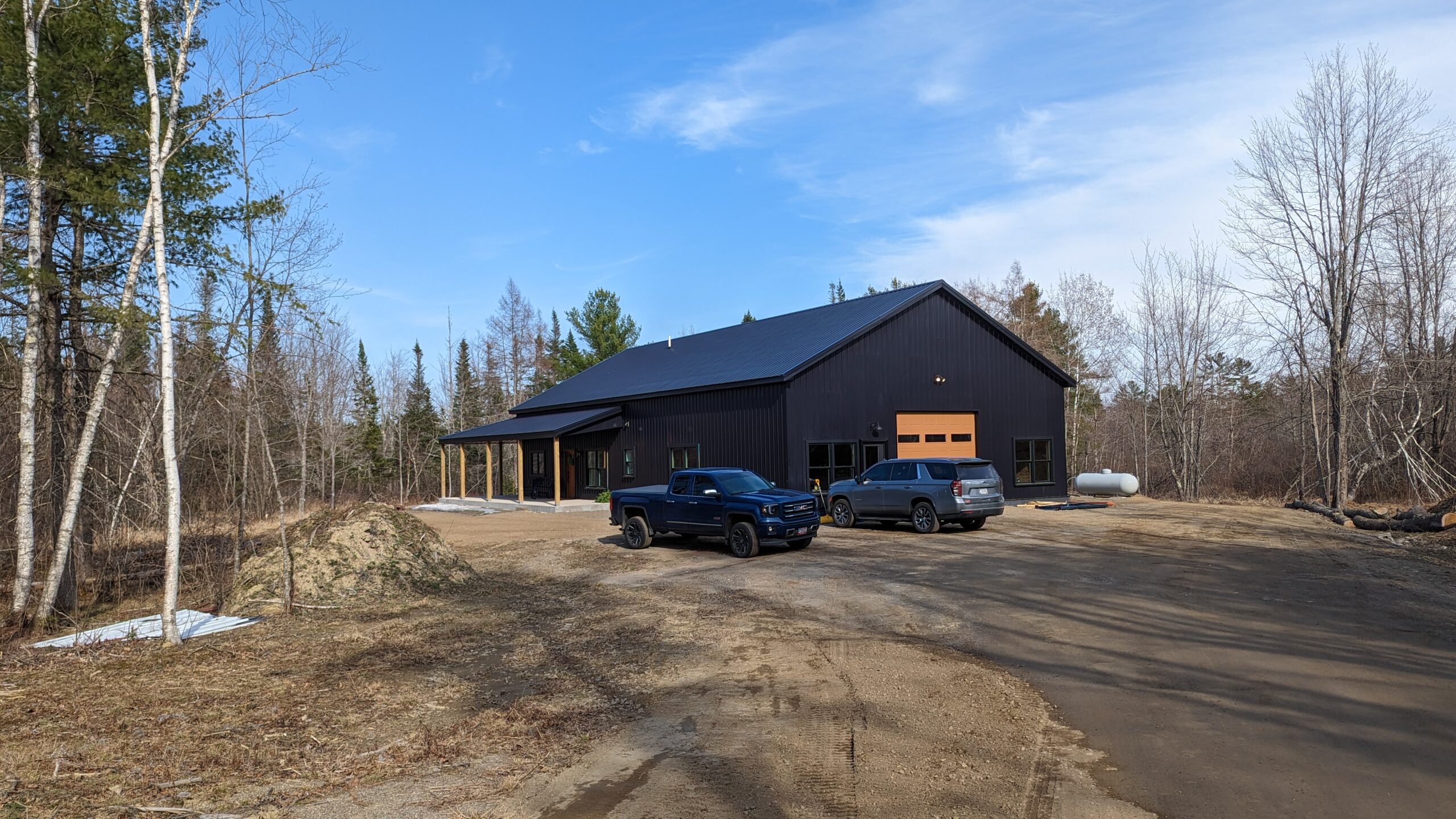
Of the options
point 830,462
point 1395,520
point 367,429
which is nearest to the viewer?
point 1395,520

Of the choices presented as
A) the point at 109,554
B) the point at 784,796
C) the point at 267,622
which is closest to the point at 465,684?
the point at 784,796

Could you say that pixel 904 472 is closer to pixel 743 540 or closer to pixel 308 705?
pixel 743 540

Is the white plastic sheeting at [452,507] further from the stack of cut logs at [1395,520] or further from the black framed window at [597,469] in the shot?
the stack of cut logs at [1395,520]

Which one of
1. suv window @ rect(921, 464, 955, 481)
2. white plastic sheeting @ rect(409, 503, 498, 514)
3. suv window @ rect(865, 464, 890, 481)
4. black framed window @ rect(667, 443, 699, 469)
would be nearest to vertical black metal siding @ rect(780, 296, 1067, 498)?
black framed window @ rect(667, 443, 699, 469)

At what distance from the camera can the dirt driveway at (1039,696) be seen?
4.88 metres

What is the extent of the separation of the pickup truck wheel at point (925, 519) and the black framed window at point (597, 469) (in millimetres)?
17013

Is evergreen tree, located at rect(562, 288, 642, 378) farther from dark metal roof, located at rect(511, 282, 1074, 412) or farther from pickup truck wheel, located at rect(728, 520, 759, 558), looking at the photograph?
pickup truck wheel, located at rect(728, 520, 759, 558)

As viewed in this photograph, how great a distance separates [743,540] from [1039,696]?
31.0ft

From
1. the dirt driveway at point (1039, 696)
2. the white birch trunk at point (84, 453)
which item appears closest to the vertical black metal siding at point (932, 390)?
the dirt driveway at point (1039, 696)

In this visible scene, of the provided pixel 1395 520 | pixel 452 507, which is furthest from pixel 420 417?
Result: pixel 1395 520

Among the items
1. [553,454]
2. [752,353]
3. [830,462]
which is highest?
[752,353]

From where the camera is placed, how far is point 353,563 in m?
12.6

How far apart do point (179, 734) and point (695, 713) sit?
12.4 feet

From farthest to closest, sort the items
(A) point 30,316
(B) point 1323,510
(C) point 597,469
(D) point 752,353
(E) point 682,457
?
1. (C) point 597,469
2. (D) point 752,353
3. (E) point 682,457
4. (B) point 1323,510
5. (A) point 30,316
